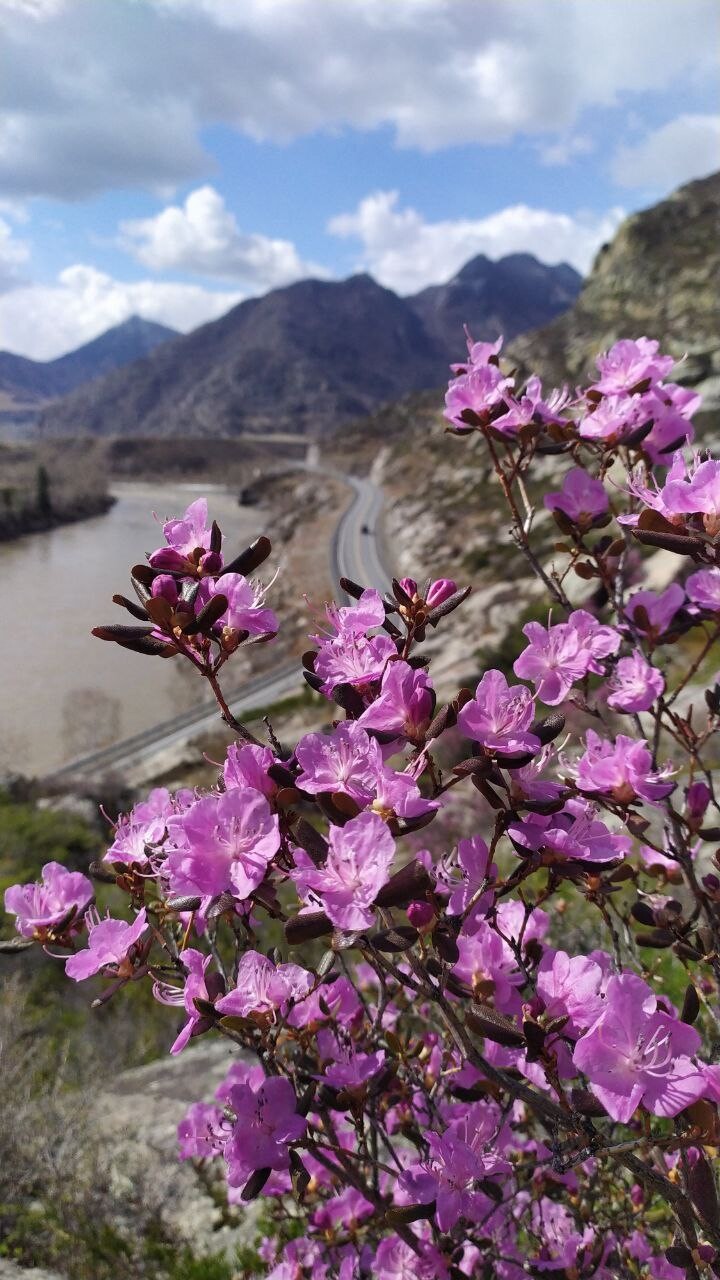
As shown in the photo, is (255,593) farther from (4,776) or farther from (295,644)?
(295,644)

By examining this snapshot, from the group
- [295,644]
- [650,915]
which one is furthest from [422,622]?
[295,644]

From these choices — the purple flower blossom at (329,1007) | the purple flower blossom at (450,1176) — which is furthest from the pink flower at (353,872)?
the purple flower blossom at (450,1176)

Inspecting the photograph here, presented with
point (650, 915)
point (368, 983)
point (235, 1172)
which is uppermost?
point (650, 915)

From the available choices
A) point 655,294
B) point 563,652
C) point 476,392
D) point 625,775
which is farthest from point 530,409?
point 655,294

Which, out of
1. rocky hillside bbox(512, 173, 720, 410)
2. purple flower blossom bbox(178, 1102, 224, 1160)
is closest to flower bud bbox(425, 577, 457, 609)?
purple flower blossom bbox(178, 1102, 224, 1160)

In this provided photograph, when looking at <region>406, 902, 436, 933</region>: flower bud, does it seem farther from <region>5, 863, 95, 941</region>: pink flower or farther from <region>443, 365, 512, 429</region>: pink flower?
<region>443, 365, 512, 429</region>: pink flower

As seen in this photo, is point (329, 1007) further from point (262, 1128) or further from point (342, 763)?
point (342, 763)

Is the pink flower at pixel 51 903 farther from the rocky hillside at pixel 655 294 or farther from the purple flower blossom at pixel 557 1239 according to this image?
the rocky hillside at pixel 655 294
